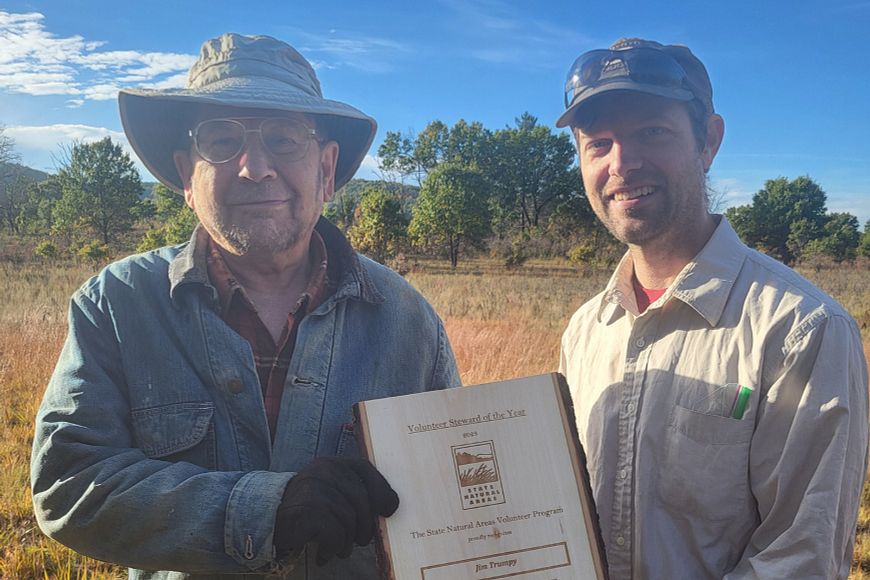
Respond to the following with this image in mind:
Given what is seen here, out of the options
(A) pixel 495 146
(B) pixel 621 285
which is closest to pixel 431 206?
(A) pixel 495 146

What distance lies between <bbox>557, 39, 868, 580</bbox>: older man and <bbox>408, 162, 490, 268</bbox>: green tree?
3170 cm

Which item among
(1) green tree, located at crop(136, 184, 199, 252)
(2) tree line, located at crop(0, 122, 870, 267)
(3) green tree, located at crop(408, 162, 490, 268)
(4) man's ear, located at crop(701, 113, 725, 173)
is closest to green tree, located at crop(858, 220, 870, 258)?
(2) tree line, located at crop(0, 122, 870, 267)

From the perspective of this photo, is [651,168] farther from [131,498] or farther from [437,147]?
[437,147]

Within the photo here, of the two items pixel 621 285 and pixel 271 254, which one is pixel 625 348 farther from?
pixel 271 254

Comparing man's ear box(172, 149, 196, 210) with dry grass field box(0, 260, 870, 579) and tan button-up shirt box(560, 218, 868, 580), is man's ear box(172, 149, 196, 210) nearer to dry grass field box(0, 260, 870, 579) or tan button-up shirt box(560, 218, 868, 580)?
tan button-up shirt box(560, 218, 868, 580)

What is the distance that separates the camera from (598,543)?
5.38ft

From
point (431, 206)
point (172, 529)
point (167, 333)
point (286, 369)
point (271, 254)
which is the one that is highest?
point (431, 206)

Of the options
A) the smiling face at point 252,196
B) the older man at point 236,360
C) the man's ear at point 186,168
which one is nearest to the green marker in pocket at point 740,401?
the older man at point 236,360

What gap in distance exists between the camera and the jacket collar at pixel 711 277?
213 centimetres

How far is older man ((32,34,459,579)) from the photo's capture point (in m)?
1.64

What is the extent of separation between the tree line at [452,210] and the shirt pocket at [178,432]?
88.7 ft

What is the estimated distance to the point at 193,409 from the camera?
6.36ft

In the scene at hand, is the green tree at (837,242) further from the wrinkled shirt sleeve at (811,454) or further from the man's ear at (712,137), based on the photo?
the wrinkled shirt sleeve at (811,454)

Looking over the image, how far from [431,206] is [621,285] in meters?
34.6
